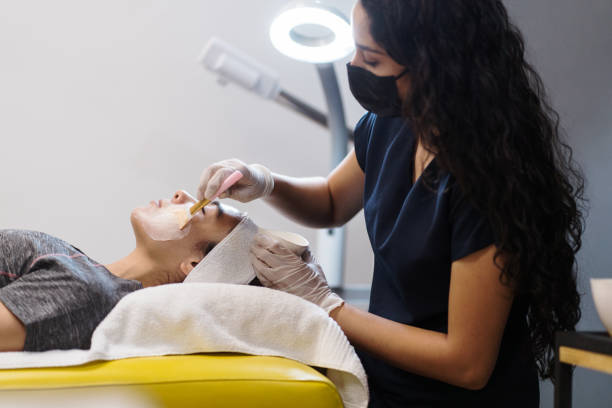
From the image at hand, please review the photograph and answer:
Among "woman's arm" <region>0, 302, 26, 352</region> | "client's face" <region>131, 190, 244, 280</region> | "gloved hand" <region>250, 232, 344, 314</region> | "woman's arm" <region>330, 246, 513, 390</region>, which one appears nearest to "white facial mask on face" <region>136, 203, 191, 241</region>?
"client's face" <region>131, 190, 244, 280</region>

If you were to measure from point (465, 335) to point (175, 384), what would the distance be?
0.52 metres

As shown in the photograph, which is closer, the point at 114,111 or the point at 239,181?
the point at 239,181

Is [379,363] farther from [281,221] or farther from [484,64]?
[281,221]

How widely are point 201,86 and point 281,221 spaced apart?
64 centimetres

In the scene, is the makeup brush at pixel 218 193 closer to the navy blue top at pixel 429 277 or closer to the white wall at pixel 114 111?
the navy blue top at pixel 429 277

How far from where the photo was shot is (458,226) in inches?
39.7

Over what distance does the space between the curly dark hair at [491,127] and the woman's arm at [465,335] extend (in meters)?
0.04

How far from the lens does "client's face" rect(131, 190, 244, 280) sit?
4.25 feet

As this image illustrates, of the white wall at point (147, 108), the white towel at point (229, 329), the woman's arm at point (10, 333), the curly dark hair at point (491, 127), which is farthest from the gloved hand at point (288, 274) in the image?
the white wall at point (147, 108)

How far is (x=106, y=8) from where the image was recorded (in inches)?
80.4

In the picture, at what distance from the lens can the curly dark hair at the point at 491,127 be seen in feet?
3.17

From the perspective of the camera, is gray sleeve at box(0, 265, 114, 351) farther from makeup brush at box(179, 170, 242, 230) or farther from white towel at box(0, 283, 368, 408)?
makeup brush at box(179, 170, 242, 230)

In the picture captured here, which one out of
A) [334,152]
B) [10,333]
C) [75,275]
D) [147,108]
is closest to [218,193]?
[75,275]

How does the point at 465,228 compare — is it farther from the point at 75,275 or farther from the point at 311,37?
the point at 311,37
